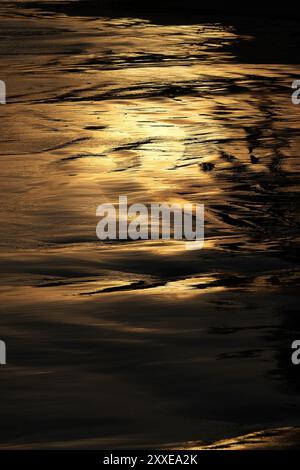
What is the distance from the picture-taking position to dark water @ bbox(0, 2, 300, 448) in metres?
4.72

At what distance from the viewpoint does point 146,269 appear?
6.65m

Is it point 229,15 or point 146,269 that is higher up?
point 229,15

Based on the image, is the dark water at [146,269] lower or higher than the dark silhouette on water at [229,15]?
lower

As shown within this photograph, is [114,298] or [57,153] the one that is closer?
[114,298]

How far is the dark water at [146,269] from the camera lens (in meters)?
4.72

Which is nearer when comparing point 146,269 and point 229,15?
point 146,269

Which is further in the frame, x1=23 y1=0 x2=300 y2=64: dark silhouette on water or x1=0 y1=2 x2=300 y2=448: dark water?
x1=23 y1=0 x2=300 y2=64: dark silhouette on water

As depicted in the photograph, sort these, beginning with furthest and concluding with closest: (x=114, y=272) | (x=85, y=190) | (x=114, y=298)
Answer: (x=85, y=190) < (x=114, y=272) < (x=114, y=298)

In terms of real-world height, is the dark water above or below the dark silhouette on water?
below

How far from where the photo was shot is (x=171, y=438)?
4426 mm

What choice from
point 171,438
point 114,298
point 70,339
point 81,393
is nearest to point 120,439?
point 171,438

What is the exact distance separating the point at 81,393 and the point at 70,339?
67cm
